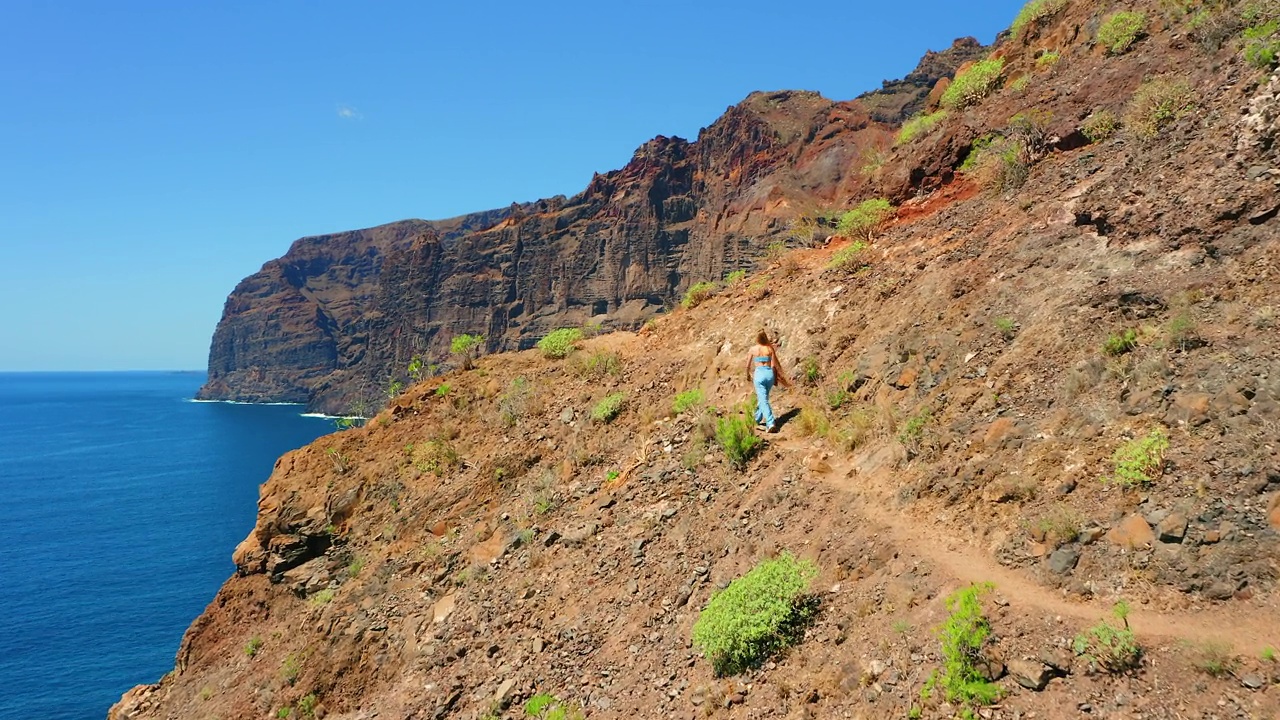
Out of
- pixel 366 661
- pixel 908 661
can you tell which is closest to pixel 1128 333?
pixel 908 661

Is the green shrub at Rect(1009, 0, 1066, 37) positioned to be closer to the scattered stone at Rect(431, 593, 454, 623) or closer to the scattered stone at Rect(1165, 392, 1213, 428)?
the scattered stone at Rect(1165, 392, 1213, 428)

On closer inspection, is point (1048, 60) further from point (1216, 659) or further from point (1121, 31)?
point (1216, 659)

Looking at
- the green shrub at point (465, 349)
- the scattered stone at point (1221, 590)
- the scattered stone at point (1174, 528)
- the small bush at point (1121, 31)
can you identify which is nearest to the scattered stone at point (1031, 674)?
the scattered stone at point (1221, 590)

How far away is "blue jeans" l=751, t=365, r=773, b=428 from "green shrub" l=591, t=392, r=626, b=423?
3741mm

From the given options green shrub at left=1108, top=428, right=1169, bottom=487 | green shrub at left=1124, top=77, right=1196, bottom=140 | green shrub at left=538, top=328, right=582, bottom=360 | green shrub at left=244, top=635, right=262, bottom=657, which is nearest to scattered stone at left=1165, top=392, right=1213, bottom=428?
green shrub at left=1108, top=428, right=1169, bottom=487

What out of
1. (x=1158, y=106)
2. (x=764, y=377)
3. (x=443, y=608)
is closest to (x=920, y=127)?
(x=1158, y=106)

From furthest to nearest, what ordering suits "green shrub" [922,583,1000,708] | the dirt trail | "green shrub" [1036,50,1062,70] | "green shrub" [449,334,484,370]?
"green shrub" [449,334,484,370], "green shrub" [1036,50,1062,70], "green shrub" [922,583,1000,708], the dirt trail

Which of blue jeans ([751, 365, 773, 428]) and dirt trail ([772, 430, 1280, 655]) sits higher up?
blue jeans ([751, 365, 773, 428])

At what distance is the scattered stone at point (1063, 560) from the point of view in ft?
17.8

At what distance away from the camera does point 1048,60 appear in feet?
48.0

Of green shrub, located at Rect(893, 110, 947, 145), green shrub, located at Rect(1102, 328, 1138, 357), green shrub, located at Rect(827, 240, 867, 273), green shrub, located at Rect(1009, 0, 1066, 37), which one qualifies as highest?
green shrub, located at Rect(1009, 0, 1066, 37)

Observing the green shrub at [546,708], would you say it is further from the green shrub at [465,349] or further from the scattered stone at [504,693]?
the green shrub at [465,349]

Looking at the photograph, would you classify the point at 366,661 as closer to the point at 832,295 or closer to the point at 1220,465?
the point at 832,295

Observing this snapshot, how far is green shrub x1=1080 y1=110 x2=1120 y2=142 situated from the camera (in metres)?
11.1
